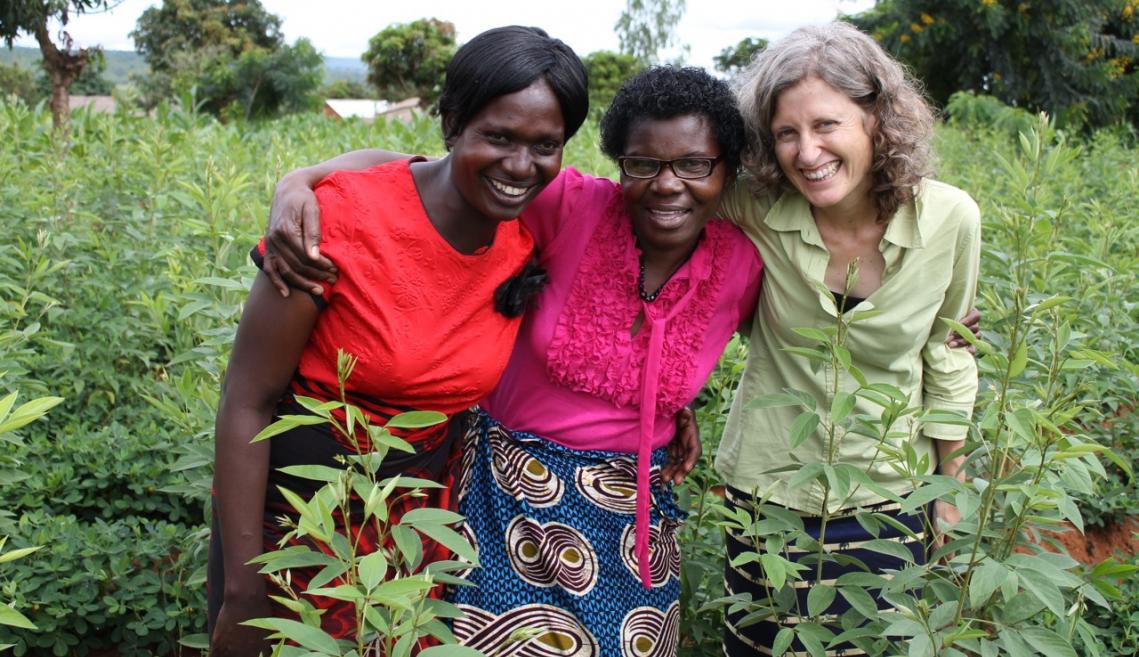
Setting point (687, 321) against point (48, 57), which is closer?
point (687, 321)

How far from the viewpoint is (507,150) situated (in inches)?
69.7

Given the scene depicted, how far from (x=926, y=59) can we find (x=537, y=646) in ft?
60.9

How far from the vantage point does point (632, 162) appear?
→ 1958mm

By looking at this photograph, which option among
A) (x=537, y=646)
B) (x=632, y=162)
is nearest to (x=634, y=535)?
(x=537, y=646)

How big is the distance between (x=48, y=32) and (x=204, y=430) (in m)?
9.26

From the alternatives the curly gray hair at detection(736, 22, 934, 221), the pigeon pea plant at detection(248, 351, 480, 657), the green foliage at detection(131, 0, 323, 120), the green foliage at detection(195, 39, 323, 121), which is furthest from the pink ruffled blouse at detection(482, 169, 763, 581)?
the green foliage at detection(195, 39, 323, 121)

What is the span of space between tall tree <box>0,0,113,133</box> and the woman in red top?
28.0 feet

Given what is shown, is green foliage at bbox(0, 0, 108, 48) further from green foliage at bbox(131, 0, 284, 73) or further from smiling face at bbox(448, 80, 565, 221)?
green foliage at bbox(131, 0, 284, 73)

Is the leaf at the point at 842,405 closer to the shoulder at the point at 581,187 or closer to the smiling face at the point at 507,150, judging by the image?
the smiling face at the point at 507,150

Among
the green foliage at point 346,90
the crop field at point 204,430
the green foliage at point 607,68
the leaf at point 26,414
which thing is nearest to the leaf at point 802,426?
the crop field at point 204,430

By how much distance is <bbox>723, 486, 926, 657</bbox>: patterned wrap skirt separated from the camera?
2.05 meters

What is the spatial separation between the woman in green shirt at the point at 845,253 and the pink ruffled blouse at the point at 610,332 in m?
0.11

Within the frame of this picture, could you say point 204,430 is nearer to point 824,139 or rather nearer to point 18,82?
point 824,139

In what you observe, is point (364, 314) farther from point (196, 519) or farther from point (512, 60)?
point (196, 519)
